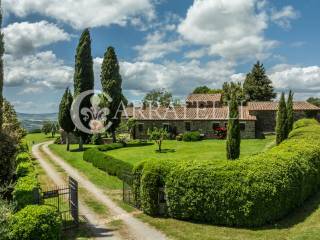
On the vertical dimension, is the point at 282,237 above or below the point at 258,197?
below

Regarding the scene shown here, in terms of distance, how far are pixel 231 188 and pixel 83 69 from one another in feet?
108

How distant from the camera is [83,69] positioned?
145 feet

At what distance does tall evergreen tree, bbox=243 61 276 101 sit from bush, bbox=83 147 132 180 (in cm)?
5004

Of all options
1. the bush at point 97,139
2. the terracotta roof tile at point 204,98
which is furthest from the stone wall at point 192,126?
the terracotta roof tile at point 204,98

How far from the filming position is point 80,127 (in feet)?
147

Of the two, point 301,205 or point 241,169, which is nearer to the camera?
point 241,169

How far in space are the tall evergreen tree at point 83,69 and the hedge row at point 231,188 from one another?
2828cm

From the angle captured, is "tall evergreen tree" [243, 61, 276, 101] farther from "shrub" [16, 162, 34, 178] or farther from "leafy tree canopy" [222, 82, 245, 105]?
"shrub" [16, 162, 34, 178]

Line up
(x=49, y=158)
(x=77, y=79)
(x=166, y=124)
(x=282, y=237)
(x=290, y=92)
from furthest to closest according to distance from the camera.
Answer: (x=166, y=124), (x=77, y=79), (x=49, y=158), (x=290, y=92), (x=282, y=237)

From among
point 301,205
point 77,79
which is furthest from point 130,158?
point 301,205

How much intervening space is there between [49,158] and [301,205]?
30121 millimetres

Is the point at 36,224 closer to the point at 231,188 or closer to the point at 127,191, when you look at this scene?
the point at 231,188

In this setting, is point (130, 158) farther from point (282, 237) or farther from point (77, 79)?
point (282, 237)

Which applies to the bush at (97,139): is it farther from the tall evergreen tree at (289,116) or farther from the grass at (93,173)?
the tall evergreen tree at (289,116)
